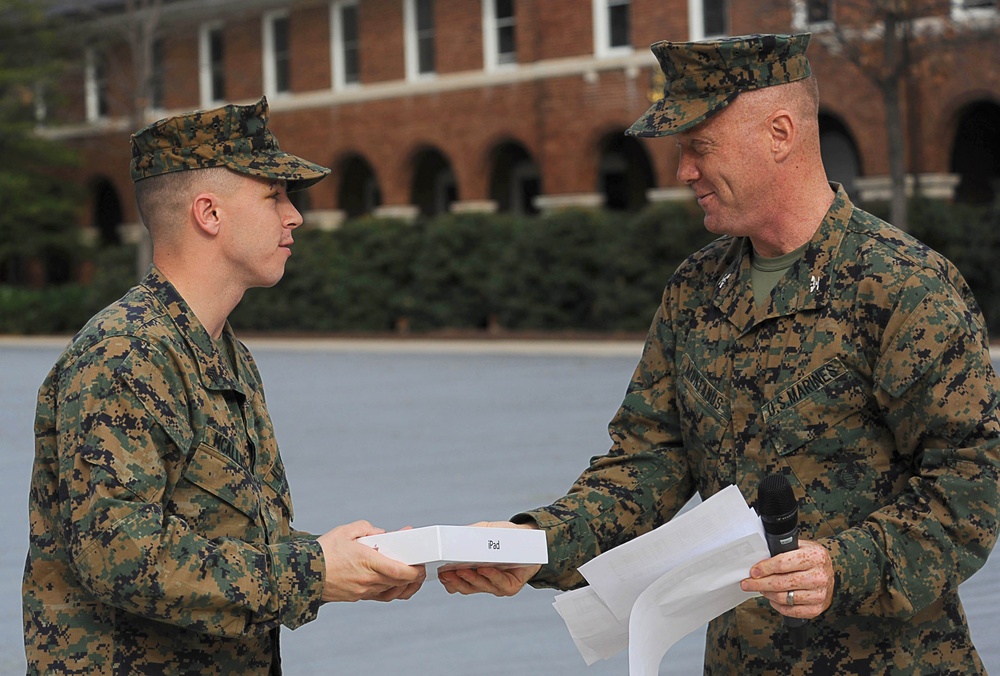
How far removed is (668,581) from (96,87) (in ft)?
138

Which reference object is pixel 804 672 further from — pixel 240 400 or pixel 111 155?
pixel 111 155

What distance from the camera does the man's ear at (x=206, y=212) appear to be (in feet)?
11.6

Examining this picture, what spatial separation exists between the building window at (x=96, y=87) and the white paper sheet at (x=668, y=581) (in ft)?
132

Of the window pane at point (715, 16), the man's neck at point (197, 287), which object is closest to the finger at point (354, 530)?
the man's neck at point (197, 287)

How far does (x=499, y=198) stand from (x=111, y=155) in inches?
505

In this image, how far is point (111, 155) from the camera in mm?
42188

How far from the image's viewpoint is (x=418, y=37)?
117 feet

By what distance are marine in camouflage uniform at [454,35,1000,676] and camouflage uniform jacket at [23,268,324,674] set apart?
2.44ft

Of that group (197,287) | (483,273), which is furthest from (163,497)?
(483,273)

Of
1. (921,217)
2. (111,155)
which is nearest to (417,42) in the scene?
(111,155)

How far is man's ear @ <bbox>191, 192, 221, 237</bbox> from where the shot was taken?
11.6 ft

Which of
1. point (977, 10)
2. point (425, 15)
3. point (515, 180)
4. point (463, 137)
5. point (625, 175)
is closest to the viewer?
point (977, 10)

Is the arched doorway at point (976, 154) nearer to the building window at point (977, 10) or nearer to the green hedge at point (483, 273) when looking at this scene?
the building window at point (977, 10)

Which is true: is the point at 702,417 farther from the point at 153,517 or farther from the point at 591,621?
the point at 153,517
